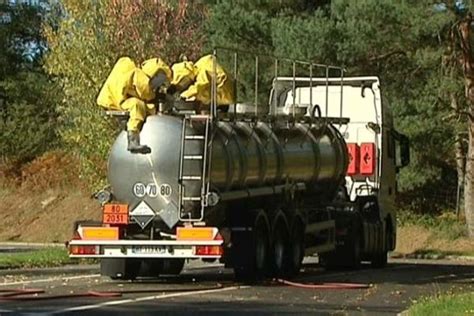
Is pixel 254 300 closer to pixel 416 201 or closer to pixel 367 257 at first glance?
pixel 367 257

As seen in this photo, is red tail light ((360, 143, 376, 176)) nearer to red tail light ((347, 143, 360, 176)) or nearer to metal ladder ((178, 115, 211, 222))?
red tail light ((347, 143, 360, 176))

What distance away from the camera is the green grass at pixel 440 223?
40938mm

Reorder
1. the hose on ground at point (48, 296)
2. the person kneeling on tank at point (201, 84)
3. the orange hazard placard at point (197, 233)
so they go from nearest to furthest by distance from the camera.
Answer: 1. the hose on ground at point (48, 296)
2. the orange hazard placard at point (197, 233)
3. the person kneeling on tank at point (201, 84)

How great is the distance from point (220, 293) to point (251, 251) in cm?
191

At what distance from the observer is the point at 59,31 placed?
1893 inches

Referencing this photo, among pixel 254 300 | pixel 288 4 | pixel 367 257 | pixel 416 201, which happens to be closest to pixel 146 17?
pixel 288 4

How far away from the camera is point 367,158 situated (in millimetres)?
29750

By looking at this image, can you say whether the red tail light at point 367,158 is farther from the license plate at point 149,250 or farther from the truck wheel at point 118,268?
the license plate at point 149,250

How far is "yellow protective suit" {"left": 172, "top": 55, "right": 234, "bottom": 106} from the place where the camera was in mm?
22328

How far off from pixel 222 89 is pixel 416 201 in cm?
2356

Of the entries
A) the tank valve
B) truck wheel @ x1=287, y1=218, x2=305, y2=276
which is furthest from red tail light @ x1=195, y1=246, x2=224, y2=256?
truck wheel @ x1=287, y1=218, x2=305, y2=276

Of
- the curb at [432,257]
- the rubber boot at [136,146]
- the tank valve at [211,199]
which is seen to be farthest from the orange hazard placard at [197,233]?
the curb at [432,257]

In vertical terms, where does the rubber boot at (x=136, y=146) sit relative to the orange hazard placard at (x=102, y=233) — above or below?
above

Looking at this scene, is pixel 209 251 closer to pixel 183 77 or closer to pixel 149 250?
pixel 149 250
